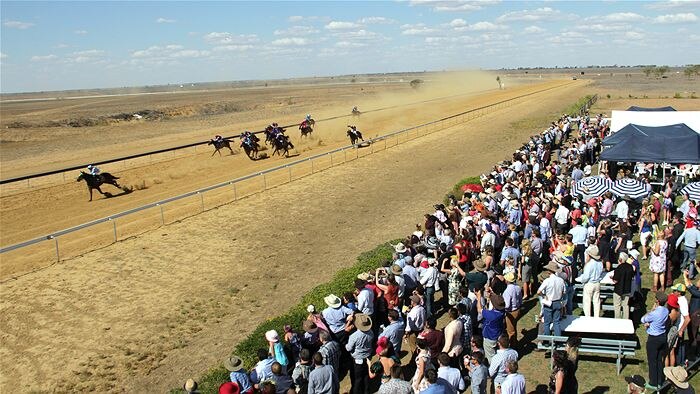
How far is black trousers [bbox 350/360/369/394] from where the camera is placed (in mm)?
7191

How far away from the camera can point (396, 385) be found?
572 centimetres

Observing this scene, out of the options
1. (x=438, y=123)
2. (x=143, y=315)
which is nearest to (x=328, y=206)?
(x=143, y=315)

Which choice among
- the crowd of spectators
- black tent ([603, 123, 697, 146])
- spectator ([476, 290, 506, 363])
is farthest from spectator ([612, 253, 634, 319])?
black tent ([603, 123, 697, 146])

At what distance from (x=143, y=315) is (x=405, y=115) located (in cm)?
4121

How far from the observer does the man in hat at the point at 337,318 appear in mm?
7648

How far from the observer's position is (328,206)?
18.9m

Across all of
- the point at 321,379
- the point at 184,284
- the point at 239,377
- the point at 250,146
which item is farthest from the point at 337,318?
the point at 250,146

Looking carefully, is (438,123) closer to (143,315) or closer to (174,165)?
(174,165)

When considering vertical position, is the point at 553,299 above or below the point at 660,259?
above

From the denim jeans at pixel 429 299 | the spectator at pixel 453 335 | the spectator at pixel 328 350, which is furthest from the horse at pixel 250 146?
the spectator at pixel 453 335

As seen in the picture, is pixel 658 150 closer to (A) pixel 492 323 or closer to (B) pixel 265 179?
(A) pixel 492 323

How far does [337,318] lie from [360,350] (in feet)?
2.37

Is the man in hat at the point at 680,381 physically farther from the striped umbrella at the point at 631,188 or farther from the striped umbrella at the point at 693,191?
the striped umbrella at the point at 631,188

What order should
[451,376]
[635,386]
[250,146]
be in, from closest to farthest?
[635,386], [451,376], [250,146]
